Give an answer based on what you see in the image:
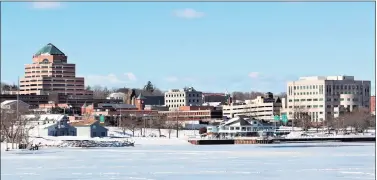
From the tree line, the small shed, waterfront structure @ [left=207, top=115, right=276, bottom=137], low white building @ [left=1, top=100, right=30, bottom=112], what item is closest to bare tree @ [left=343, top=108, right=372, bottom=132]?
waterfront structure @ [left=207, top=115, right=276, bottom=137]

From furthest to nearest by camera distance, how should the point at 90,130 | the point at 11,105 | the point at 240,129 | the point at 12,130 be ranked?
1. the point at 240,129
2. the point at 90,130
3. the point at 11,105
4. the point at 12,130

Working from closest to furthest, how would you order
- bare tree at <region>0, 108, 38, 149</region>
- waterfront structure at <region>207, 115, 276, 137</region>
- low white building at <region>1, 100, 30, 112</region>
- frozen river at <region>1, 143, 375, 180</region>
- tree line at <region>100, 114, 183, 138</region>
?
1. frozen river at <region>1, 143, 375, 180</region>
2. bare tree at <region>0, 108, 38, 149</region>
3. low white building at <region>1, 100, 30, 112</region>
4. tree line at <region>100, 114, 183, 138</region>
5. waterfront structure at <region>207, 115, 276, 137</region>

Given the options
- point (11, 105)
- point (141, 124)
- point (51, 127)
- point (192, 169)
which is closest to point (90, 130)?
point (51, 127)

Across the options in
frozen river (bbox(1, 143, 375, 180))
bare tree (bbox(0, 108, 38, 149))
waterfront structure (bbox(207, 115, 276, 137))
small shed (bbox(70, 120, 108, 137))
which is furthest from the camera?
waterfront structure (bbox(207, 115, 276, 137))

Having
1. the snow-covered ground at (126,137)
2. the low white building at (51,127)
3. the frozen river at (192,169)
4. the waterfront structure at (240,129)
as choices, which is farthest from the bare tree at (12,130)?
the waterfront structure at (240,129)

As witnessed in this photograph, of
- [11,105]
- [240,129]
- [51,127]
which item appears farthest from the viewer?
[240,129]

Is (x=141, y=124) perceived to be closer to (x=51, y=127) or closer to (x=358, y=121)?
(x=358, y=121)

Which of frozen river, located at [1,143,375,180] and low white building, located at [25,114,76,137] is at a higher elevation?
low white building, located at [25,114,76,137]

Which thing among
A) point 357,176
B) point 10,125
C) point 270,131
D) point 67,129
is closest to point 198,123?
point 270,131

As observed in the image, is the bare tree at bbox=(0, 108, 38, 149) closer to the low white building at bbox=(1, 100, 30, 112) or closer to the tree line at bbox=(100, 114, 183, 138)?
the low white building at bbox=(1, 100, 30, 112)

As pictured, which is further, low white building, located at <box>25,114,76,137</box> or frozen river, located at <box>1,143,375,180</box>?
low white building, located at <box>25,114,76,137</box>

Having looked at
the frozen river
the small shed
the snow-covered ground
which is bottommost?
the frozen river

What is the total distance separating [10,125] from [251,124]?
70.4m

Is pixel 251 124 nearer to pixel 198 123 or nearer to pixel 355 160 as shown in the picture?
pixel 198 123
